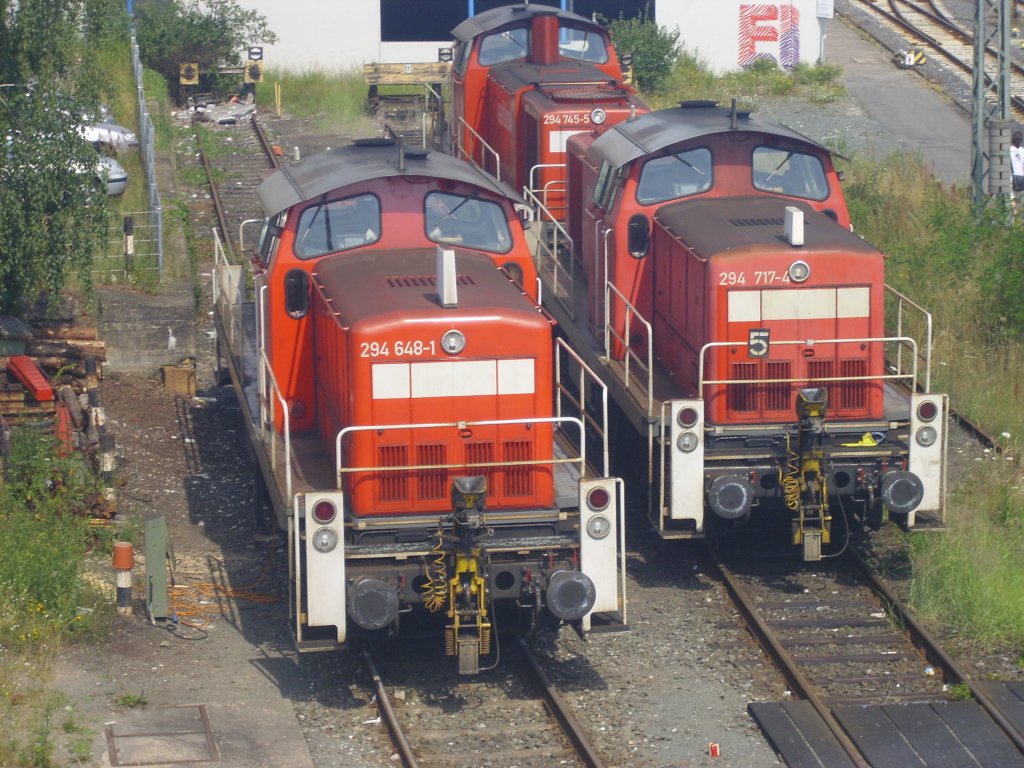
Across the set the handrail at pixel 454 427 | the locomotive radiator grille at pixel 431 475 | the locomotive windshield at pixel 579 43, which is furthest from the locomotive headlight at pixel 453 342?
the locomotive windshield at pixel 579 43

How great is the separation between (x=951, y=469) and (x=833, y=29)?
29.2 meters

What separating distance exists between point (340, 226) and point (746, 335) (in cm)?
312

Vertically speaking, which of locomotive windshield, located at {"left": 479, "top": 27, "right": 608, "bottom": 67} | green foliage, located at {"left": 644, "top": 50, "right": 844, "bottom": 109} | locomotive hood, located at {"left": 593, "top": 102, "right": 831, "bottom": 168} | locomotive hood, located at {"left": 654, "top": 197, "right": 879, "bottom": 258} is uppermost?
locomotive windshield, located at {"left": 479, "top": 27, "right": 608, "bottom": 67}

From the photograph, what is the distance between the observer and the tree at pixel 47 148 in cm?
1559

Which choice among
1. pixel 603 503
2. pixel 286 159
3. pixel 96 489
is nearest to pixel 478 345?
pixel 603 503

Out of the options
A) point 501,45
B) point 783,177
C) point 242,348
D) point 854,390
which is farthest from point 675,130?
point 501,45

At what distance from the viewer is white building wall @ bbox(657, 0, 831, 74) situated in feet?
118

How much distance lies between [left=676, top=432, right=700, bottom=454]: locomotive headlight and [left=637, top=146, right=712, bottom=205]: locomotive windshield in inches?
113

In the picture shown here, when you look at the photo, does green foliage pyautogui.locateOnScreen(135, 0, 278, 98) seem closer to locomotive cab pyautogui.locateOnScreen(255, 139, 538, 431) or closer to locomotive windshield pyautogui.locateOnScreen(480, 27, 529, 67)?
locomotive windshield pyautogui.locateOnScreen(480, 27, 529, 67)

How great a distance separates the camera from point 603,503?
10.1 m

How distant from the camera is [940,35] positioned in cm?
3909

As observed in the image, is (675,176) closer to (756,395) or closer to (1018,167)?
(756,395)

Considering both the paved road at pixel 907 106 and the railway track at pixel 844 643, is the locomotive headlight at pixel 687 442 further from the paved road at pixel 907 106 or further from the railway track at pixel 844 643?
the paved road at pixel 907 106

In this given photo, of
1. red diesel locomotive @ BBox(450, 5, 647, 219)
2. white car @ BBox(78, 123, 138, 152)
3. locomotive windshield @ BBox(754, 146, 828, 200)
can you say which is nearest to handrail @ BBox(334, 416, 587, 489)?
→ locomotive windshield @ BBox(754, 146, 828, 200)
